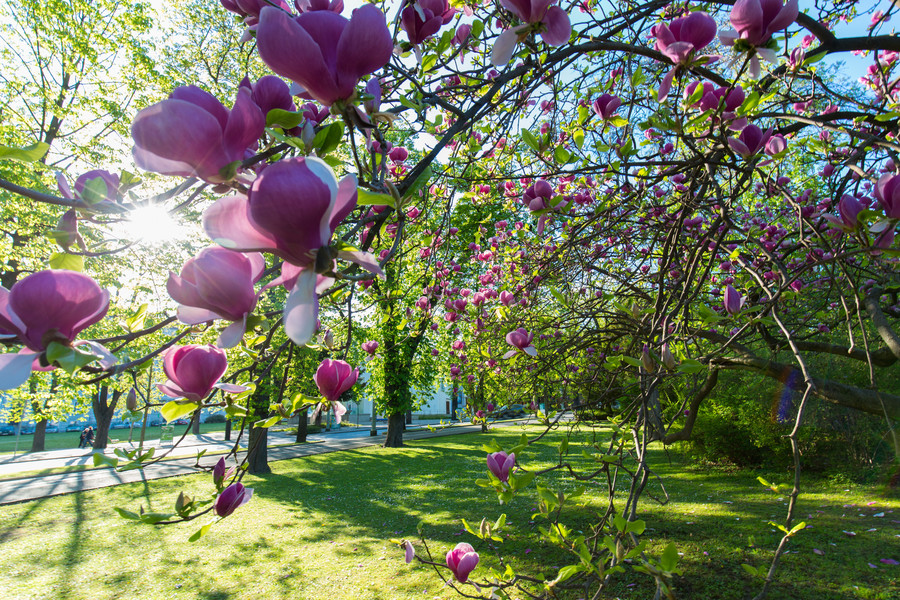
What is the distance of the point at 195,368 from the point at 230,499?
48 centimetres

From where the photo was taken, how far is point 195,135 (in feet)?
1.45

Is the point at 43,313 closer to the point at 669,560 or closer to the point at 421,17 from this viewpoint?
the point at 421,17

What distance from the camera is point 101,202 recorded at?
0.58 metres

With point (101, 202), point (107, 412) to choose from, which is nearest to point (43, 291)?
point (101, 202)

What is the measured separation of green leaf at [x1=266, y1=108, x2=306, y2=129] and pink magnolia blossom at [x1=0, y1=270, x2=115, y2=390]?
25cm

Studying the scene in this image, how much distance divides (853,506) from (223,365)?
7593mm

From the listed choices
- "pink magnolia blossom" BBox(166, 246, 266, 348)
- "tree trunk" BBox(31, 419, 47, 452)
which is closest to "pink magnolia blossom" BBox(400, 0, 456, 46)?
"pink magnolia blossom" BBox(166, 246, 266, 348)

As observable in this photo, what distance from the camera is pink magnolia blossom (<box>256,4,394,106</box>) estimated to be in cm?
47

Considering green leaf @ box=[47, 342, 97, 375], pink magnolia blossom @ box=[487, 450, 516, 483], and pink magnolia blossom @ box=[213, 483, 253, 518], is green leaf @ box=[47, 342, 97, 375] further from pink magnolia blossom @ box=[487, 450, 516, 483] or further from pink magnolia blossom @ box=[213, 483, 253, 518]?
pink magnolia blossom @ box=[487, 450, 516, 483]

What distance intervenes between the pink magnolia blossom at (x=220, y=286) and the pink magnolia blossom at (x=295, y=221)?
0.03m

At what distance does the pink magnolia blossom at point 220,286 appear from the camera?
1.50ft

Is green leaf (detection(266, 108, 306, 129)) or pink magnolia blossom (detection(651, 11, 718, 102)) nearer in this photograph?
green leaf (detection(266, 108, 306, 129))

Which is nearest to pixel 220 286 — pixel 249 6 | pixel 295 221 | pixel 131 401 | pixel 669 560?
pixel 295 221

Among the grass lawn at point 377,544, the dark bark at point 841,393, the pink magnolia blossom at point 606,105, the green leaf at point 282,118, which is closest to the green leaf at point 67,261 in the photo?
the green leaf at point 282,118
